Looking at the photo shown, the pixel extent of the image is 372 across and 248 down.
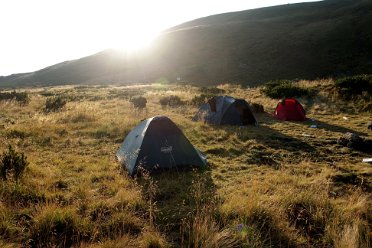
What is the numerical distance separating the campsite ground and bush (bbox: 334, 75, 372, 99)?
11176 millimetres

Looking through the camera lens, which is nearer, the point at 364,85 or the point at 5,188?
the point at 5,188

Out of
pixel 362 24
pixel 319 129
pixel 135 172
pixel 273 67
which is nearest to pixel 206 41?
pixel 273 67

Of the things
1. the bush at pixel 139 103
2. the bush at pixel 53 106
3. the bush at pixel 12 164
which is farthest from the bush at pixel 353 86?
the bush at pixel 12 164

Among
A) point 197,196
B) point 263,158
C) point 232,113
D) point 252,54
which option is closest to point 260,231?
point 197,196

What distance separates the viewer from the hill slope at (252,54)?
2384 inches

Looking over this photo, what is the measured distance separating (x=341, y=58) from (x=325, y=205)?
6193 centimetres

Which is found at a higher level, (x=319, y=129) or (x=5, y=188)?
(x=5, y=188)

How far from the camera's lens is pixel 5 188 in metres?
6.72

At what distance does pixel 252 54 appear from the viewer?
73.4 metres

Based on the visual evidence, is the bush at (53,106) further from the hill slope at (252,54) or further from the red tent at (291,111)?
the hill slope at (252,54)

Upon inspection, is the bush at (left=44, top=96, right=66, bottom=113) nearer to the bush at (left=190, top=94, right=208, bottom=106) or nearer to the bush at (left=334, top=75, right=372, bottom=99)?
the bush at (left=190, top=94, right=208, bottom=106)

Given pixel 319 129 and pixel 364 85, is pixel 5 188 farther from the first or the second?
pixel 364 85

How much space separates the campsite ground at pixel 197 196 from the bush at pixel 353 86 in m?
11.2

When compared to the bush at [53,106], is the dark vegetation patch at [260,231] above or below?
below
